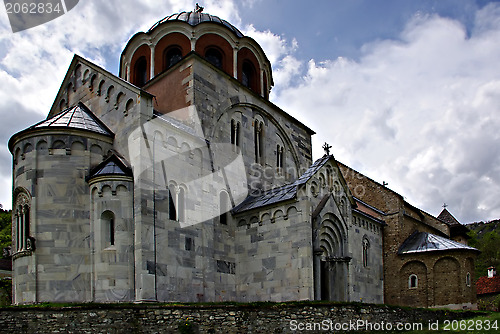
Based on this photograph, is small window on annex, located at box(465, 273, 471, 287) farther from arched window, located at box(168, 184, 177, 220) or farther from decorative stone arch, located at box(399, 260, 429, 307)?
arched window, located at box(168, 184, 177, 220)

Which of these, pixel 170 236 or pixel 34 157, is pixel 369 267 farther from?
pixel 34 157

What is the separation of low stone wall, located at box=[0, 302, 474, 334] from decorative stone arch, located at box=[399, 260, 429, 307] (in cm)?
1151

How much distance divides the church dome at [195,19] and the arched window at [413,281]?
1671cm

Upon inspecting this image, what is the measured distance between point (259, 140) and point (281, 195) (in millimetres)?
5393

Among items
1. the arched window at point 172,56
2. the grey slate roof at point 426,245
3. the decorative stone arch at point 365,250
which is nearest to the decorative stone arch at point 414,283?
the grey slate roof at point 426,245

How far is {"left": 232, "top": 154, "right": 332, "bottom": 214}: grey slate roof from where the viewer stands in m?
19.5

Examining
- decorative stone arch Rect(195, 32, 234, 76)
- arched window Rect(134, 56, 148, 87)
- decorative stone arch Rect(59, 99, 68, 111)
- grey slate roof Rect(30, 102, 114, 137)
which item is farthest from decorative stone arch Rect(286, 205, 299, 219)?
decorative stone arch Rect(59, 99, 68, 111)

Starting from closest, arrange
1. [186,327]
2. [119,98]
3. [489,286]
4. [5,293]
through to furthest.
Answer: [186,327], [119,98], [5,293], [489,286]

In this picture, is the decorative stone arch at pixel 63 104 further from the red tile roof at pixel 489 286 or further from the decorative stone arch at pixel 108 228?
the red tile roof at pixel 489 286

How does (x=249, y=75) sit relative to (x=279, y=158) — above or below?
above

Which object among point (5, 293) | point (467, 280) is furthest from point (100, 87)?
point (467, 280)

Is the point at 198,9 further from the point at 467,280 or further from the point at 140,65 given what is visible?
the point at 467,280

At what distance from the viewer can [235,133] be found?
901 inches

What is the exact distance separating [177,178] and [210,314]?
6.05m
